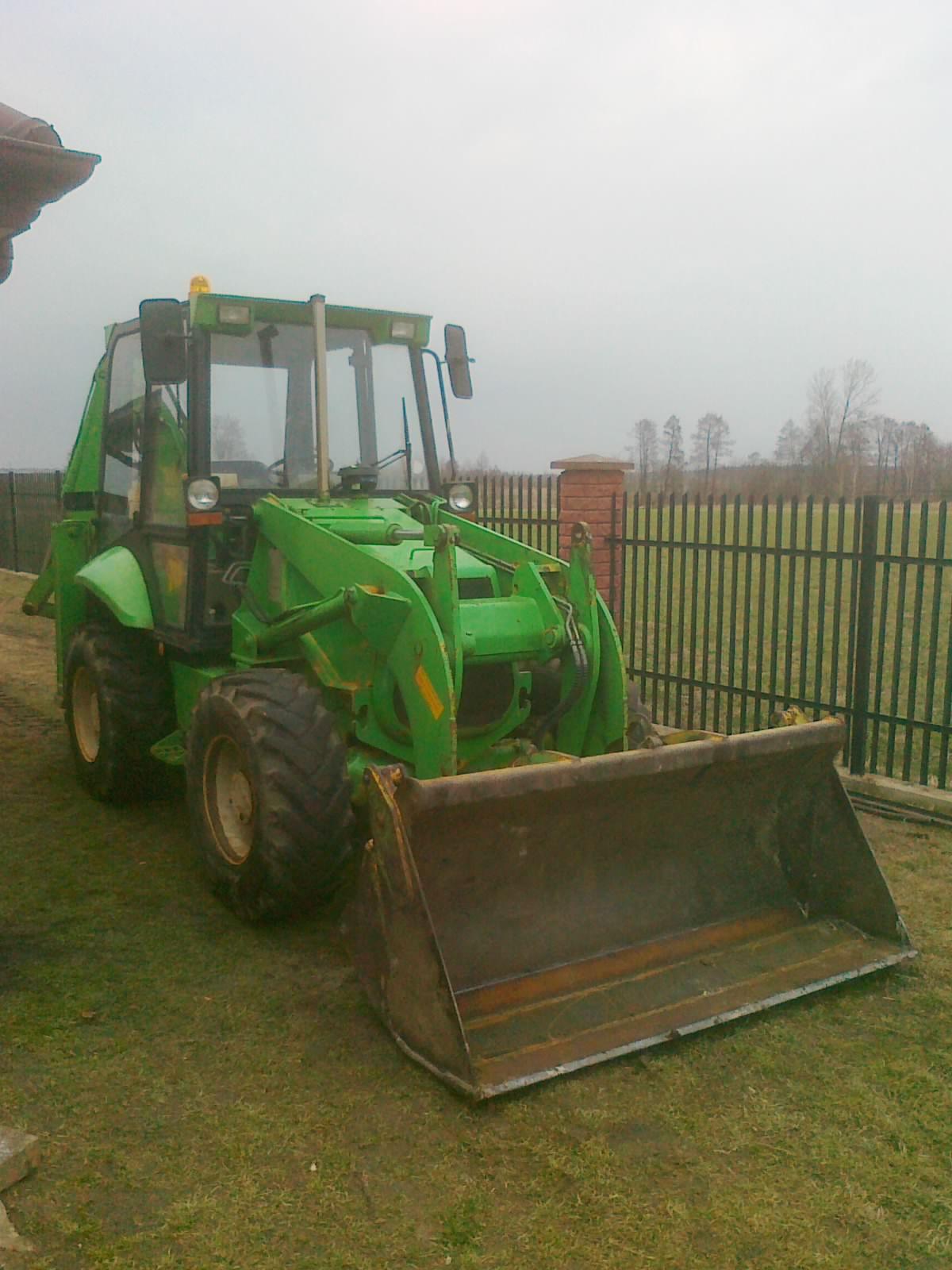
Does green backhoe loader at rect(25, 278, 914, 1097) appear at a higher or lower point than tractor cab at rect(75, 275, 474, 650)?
lower

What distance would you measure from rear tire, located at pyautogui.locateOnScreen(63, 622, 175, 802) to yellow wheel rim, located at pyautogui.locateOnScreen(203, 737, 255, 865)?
133 centimetres

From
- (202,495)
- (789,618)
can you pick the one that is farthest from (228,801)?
(789,618)

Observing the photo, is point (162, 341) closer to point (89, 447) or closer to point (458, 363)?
point (458, 363)

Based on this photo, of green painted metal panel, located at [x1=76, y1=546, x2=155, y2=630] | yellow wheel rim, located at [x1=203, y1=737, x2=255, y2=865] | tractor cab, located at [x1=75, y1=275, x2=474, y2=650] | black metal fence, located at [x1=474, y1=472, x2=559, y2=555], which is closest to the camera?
yellow wheel rim, located at [x1=203, y1=737, x2=255, y2=865]

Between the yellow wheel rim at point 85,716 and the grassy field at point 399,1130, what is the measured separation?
1950 mm

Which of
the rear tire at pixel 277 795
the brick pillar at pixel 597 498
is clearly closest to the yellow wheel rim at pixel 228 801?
Answer: the rear tire at pixel 277 795

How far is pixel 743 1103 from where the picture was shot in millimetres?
3398

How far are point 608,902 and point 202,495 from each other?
2625 millimetres

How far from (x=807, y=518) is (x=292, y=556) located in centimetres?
340

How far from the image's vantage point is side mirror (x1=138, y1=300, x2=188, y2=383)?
4945mm

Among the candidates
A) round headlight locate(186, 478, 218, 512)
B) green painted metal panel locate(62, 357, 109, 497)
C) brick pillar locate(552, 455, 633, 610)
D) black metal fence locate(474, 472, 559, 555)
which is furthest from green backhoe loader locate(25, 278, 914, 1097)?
black metal fence locate(474, 472, 559, 555)

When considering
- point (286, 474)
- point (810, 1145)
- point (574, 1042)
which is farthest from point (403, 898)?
point (286, 474)

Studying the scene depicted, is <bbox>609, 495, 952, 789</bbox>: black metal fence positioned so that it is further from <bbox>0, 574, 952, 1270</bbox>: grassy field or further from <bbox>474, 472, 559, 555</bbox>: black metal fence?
<bbox>0, 574, 952, 1270</bbox>: grassy field

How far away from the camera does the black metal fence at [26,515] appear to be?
17.7 metres
